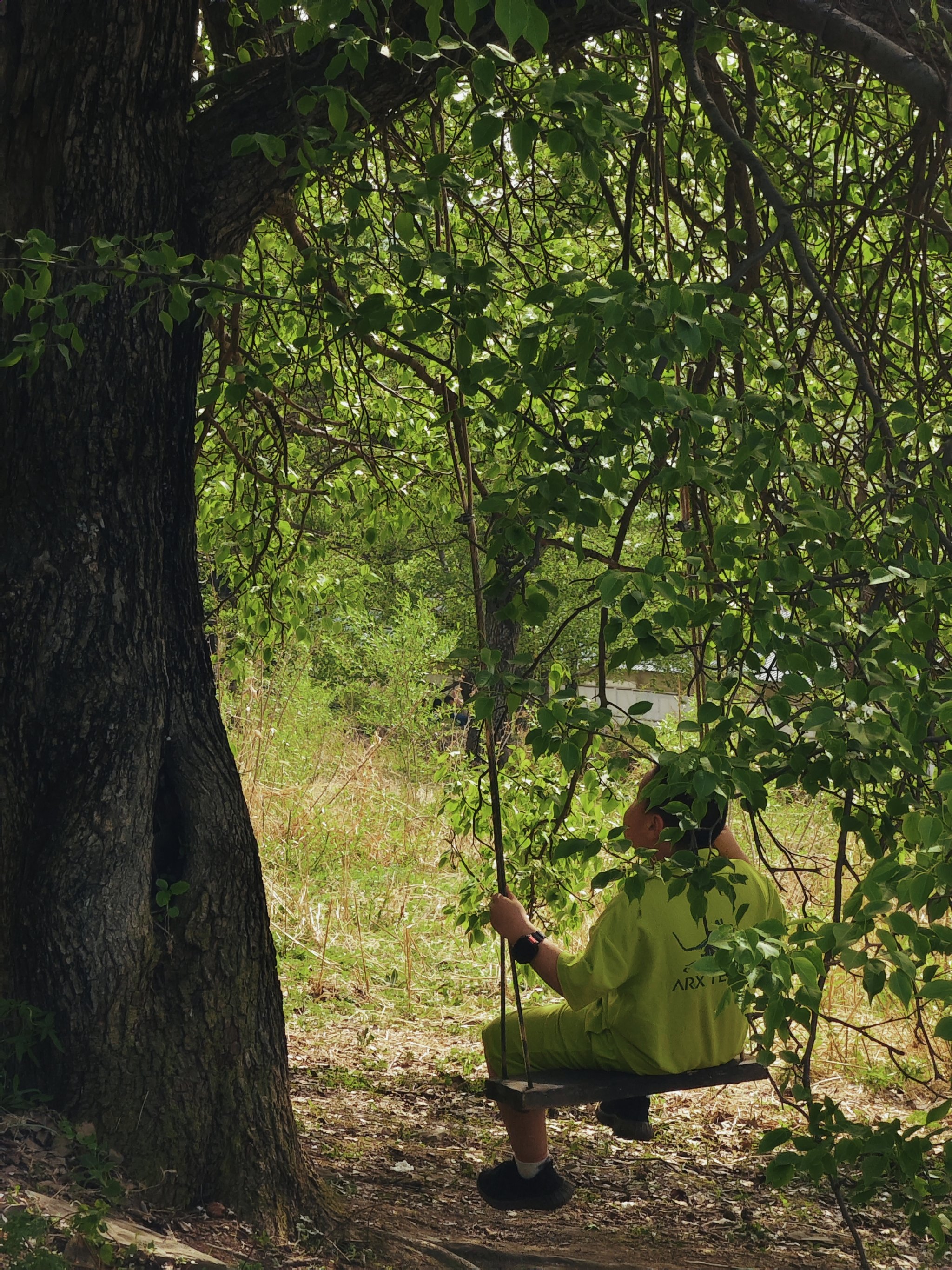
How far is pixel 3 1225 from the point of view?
245 centimetres

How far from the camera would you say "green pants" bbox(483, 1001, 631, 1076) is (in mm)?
3697

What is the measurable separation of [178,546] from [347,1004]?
13.6ft

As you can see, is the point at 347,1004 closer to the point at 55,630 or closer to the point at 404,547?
the point at 55,630

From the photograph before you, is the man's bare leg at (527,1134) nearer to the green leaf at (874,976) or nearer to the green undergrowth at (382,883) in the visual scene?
the green undergrowth at (382,883)

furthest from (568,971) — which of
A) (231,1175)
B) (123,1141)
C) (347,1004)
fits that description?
(347,1004)

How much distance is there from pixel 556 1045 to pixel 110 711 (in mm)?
1708

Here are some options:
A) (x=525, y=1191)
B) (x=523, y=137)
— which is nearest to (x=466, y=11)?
(x=523, y=137)

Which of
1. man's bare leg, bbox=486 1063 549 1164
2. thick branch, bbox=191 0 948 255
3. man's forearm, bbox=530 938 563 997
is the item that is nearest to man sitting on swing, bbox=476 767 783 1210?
man's forearm, bbox=530 938 563 997

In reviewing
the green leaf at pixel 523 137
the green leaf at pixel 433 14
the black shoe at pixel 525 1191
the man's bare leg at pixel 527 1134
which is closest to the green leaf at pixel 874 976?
the green leaf at pixel 523 137

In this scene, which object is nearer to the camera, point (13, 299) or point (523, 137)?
point (523, 137)

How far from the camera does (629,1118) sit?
13.7 feet

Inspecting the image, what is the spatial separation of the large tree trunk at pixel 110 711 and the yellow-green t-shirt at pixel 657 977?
96 centimetres

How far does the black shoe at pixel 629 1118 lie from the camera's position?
416cm

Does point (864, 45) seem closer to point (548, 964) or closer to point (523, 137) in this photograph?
point (523, 137)
